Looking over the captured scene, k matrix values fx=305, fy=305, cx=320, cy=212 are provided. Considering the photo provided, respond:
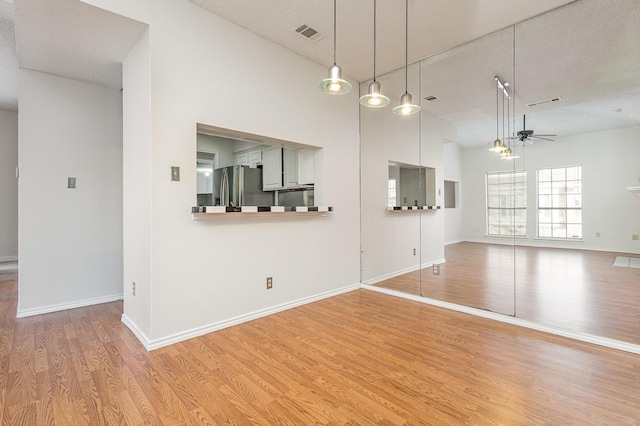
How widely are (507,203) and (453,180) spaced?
0.66 metres

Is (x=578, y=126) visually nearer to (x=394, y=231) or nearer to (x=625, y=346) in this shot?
(x=625, y=346)

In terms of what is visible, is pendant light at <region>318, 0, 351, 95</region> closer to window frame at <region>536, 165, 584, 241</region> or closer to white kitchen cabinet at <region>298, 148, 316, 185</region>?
white kitchen cabinet at <region>298, 148, 316, 185</region>

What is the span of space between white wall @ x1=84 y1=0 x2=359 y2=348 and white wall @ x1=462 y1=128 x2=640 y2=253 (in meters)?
2.11

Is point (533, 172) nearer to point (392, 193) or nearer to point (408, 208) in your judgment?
point (408, 208)

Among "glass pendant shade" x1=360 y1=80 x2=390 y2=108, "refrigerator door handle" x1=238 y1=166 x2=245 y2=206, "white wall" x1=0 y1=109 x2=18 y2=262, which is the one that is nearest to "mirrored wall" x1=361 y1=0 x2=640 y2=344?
"glass pendant shade" x1=360 y1=80 x2=390 y2=108

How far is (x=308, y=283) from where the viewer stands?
3.63 meters

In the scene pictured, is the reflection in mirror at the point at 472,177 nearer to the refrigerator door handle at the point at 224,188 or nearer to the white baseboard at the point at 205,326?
Answer: the white baseboard at the point at 205,326

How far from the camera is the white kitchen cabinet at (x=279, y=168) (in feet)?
13.5

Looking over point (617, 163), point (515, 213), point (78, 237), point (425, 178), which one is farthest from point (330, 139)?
point (78, 237)

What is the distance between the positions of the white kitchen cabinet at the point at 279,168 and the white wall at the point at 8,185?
468cm

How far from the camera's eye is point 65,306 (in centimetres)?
343

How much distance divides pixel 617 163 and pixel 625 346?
1.49 metres

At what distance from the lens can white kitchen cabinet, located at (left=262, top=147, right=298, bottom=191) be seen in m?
4.11

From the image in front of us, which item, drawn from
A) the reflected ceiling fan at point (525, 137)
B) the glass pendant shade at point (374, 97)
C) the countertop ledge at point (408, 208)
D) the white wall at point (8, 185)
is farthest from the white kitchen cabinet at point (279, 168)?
the white wall at point (8, 185)
